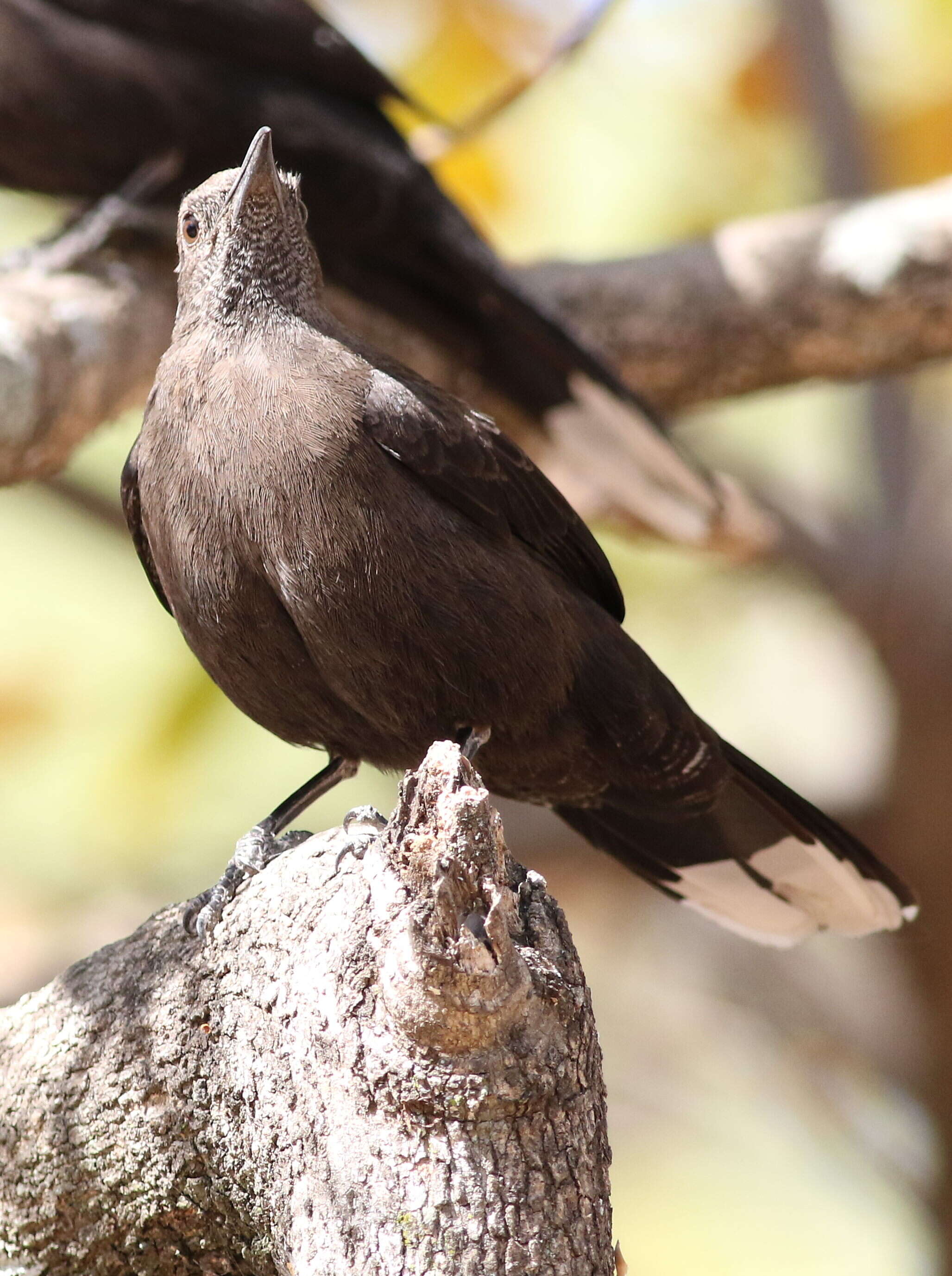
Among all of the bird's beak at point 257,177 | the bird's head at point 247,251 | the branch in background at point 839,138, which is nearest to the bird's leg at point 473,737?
the bird's head at point 247,251

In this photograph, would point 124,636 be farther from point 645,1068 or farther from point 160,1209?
point 160,1209

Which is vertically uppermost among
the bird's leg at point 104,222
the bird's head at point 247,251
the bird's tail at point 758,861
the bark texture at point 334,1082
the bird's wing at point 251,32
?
the bird's wing at point 251,32

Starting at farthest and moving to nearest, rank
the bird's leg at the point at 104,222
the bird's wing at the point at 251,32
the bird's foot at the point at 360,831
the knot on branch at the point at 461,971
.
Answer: the bird's wing at the point at 251,32, the bird's leg at the point at 104,222, the bird's foot at the point at 360,831, the knot on branch at the point at 461,971

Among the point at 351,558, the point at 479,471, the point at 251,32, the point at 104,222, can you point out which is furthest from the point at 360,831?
the point at 251,32

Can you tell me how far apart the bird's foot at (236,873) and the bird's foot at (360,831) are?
0.18 metres

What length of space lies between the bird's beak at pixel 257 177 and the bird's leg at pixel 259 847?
1376 mm

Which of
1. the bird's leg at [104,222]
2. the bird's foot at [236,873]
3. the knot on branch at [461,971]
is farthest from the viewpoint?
the bird's leg at [104,222]

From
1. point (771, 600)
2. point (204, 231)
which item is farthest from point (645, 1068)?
point (204, 231)

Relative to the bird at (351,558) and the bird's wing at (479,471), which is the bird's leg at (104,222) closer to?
the bird at (351,558)

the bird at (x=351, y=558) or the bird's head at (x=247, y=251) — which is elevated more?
the bird's head at (x=247, y=251)

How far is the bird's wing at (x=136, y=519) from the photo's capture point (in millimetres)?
3449

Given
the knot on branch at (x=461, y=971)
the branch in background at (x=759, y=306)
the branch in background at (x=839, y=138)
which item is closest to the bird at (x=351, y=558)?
the knot on branch at (x=461, y=971)

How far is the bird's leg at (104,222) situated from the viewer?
196 inches

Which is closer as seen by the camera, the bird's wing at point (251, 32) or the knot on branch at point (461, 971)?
the knot on branch at point (461, 971)
